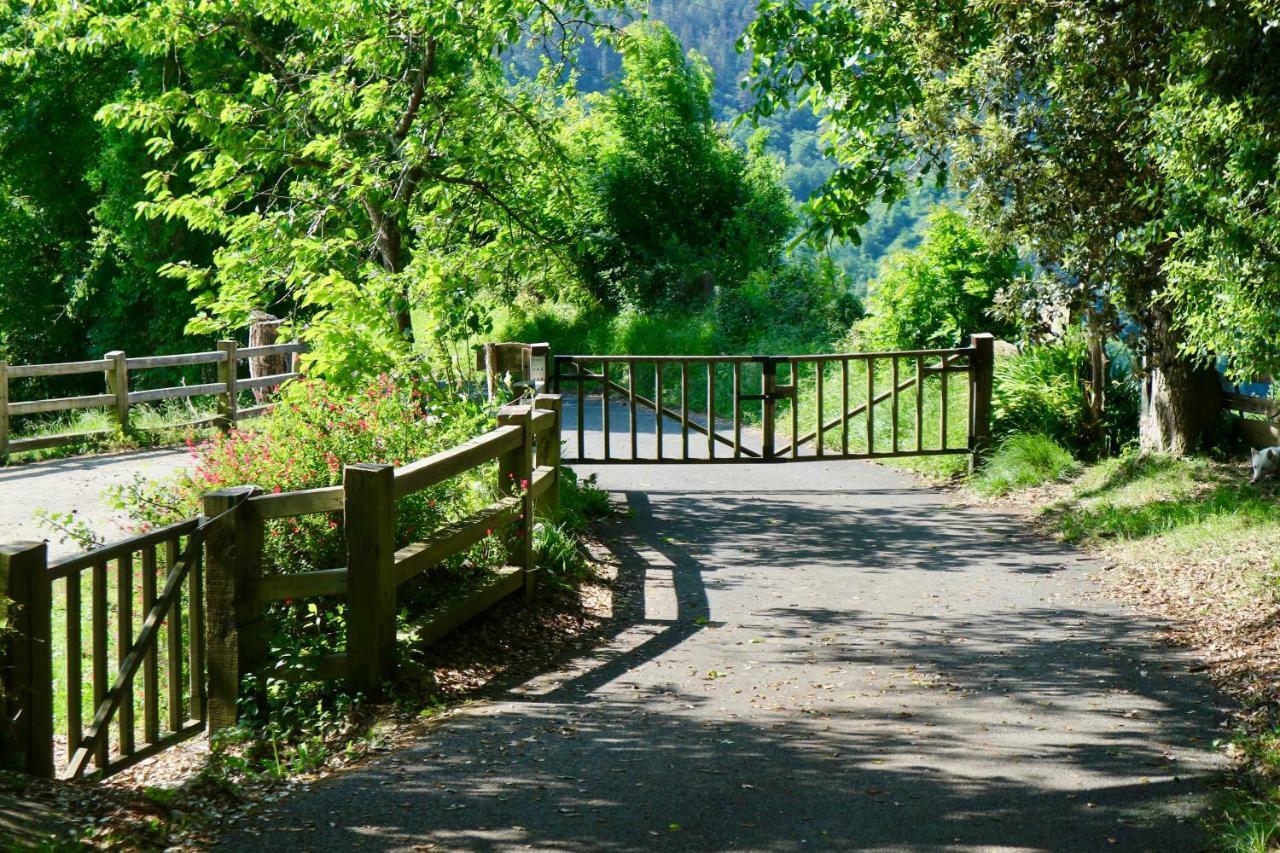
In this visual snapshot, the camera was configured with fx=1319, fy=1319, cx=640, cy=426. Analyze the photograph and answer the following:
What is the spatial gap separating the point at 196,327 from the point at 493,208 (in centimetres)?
337

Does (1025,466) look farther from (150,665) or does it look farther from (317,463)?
(150,665)

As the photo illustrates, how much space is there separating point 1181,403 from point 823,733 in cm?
897

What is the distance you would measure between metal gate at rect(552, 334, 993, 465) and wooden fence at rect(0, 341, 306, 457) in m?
4.39

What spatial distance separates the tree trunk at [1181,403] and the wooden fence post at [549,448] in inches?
262

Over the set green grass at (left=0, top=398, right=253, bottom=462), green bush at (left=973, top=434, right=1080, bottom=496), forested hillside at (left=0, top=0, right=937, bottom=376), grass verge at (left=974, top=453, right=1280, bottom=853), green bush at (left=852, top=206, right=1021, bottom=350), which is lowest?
grass verge at (left=974, top=453, right=1280, bottom=853)

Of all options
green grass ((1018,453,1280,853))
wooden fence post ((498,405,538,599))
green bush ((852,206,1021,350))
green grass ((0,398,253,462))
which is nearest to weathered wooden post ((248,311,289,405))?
green grass ((0,398,253,462))

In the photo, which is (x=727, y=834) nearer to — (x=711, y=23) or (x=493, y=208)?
(x=493, y=208)

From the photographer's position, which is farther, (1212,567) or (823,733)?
(1212,567)

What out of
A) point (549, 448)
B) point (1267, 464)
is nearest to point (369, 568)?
point (549, 448)

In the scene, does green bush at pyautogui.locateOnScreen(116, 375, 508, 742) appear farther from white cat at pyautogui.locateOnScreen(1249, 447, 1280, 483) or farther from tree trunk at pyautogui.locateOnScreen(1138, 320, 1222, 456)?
tree trunk at pyautogui.locateOnScreen(1138, 320, 1222, 456)

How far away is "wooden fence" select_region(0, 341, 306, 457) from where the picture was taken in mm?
17297

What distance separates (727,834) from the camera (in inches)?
197

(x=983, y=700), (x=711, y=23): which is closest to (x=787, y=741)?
(x=983, y=700)

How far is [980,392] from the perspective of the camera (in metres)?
15.2
